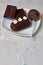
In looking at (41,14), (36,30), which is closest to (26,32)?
(36,30)

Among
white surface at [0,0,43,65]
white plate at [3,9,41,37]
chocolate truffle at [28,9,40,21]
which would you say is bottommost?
white surface at [0,0,43,65]

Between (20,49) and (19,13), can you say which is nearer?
(20,49)

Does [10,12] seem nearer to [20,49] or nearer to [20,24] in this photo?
[20,24]

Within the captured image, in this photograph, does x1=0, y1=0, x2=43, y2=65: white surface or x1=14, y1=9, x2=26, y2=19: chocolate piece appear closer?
x1=0, y1=0, x2=43, y2=65: white surface

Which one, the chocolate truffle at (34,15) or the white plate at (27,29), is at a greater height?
the chocolate truffle at (34,15)

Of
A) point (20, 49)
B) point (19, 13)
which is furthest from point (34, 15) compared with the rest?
point (20, 49)

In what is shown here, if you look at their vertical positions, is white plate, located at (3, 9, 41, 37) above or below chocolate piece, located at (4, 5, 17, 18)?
below

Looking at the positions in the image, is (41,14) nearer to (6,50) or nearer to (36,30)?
(36,30)

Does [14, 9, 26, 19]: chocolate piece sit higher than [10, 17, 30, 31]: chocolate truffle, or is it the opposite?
[14, 9, 26, 19]: chocolate piece

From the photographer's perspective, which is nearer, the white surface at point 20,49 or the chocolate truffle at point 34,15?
the white surface at point 20,49
